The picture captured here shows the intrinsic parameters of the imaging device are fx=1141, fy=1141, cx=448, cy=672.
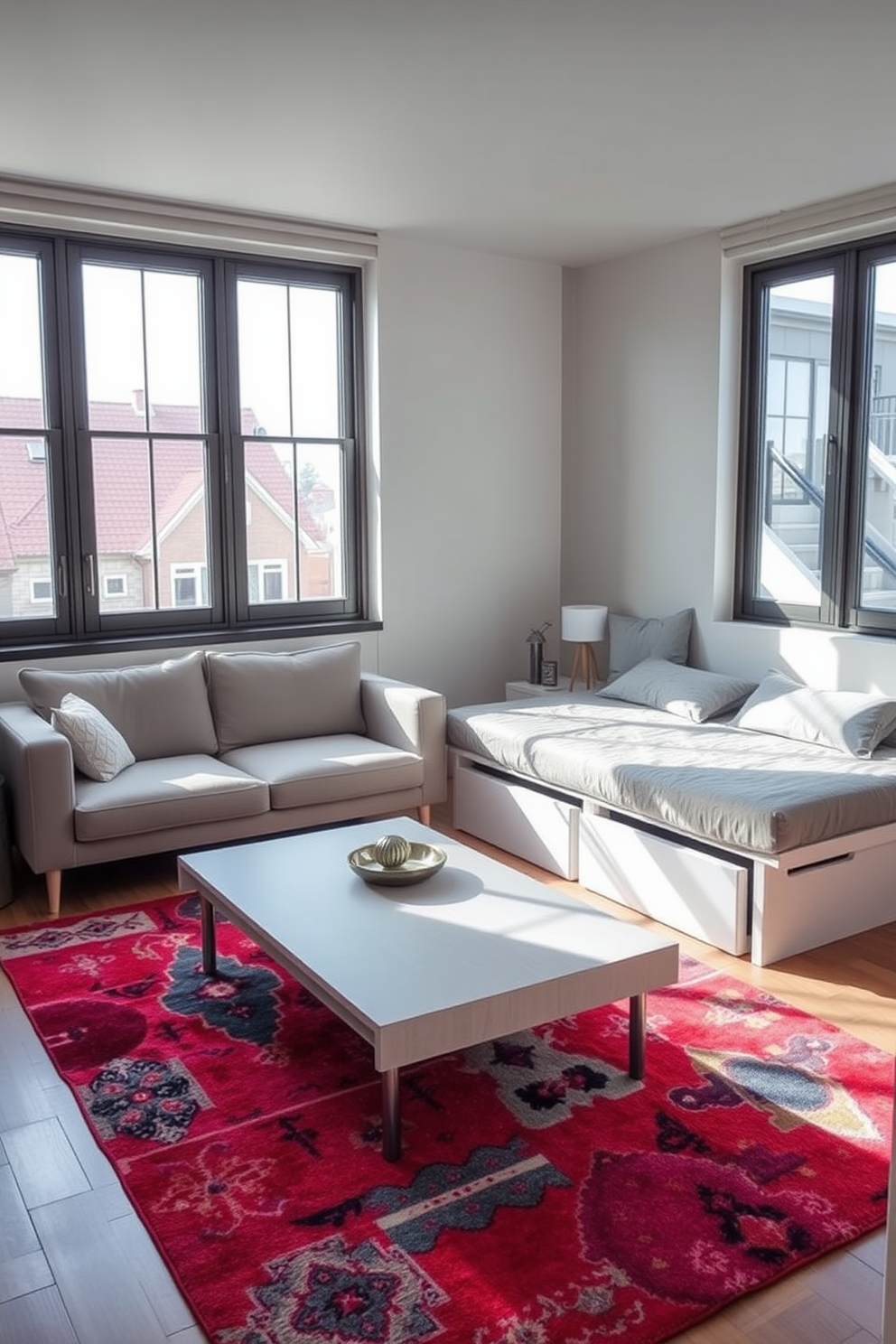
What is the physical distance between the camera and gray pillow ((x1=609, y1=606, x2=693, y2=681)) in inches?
217

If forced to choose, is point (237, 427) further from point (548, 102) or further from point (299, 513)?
point (548, 102)

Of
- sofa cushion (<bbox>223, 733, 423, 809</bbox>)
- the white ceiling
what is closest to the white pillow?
sofa cushion (<bbox>223, 733, 423, 809</bbox>)

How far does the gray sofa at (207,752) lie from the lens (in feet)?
13.3

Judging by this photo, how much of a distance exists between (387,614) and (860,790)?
2.66 meters

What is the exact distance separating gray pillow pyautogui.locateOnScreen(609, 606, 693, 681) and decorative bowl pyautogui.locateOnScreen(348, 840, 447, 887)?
2.45m

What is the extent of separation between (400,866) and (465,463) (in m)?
3.07

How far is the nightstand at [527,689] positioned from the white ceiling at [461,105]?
87.0 inches

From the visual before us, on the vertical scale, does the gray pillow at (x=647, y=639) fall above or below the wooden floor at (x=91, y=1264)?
above

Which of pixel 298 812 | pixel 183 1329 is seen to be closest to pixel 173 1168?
pixel 183 1329

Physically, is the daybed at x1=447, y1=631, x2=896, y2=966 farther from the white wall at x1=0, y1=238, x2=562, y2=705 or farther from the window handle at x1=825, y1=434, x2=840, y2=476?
the window handle at x1=825, y1=434, x2=840, y2=476

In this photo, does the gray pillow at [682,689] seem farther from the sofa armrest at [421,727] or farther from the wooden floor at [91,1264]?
the wooden floor at [91,1264]

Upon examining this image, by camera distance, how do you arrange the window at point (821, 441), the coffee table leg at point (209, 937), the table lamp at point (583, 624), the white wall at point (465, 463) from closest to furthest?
the coffee table leg at point (209, 937) < the window at point (821, 441) < the white wall at point (465, 463) < the table lamp at point (583, 624)

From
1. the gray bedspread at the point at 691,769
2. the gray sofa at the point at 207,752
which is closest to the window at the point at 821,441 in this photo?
the gray bedspread at the point at 691,769

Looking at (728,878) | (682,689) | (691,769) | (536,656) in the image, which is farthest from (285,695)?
(728,878)
